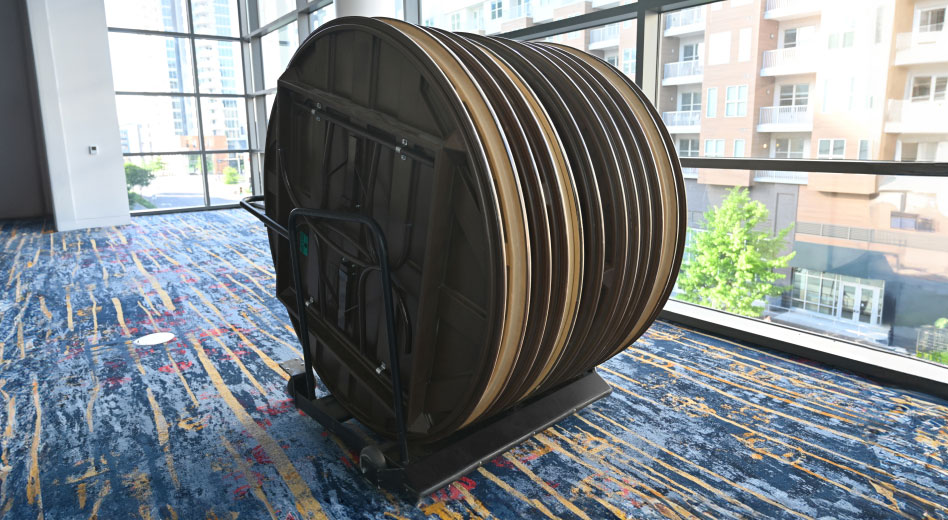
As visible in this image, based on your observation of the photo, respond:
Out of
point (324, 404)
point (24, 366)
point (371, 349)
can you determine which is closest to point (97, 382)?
point (24, 366)

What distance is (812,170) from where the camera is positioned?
327cm

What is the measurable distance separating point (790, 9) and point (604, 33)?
1.24 metres

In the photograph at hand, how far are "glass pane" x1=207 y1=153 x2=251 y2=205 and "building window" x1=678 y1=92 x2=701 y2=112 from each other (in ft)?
25.8

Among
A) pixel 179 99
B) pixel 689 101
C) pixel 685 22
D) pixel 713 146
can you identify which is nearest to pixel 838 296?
pixel 713 146

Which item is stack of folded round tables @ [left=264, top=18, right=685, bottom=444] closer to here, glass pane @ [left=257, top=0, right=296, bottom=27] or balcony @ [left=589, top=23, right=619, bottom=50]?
balcony @ [left=589, top=23, right=619, bottom=50]

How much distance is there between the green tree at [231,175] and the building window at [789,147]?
8779 mm

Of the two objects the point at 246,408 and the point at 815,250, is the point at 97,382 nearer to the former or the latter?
the point at 246,408

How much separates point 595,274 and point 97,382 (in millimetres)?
2617

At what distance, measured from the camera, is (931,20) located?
3.14m

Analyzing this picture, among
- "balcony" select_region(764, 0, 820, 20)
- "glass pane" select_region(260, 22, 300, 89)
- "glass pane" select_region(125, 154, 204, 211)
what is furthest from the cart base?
"glass pane" select_region(125, 154, 204, 211)

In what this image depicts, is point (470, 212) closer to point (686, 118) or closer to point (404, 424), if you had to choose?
point (404, 424)

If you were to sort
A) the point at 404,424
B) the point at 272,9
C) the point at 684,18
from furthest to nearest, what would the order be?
the point at 272,9, the point at 684,18, the point at 404,424

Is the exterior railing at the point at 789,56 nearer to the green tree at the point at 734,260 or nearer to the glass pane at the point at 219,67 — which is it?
the green tree at the point at 734,260

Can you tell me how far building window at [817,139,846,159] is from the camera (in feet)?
11.9
